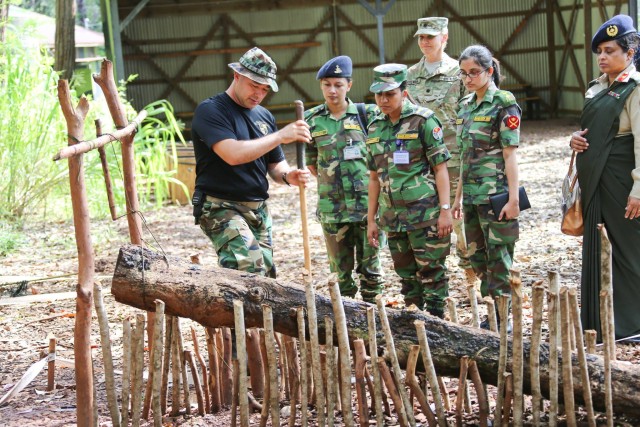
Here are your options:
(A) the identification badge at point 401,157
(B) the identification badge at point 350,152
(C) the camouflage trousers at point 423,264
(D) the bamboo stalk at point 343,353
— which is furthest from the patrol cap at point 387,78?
(D) the bamboo stalk at point 343,353

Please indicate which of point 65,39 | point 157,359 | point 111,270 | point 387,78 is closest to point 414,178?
point 387,78

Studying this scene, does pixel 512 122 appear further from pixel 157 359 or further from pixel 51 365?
pixel 51 365

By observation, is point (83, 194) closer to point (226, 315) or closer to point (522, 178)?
point (226, 315)

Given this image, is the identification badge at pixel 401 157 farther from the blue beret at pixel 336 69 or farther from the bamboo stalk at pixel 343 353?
the bamboo stalk at pixel 343 353

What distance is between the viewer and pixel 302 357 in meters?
3.71

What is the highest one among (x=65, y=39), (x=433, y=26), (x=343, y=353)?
(x=65, y=39)

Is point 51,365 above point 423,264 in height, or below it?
below

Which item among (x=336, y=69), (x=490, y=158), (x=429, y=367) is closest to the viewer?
(x=429, y=367)

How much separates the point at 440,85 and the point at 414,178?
72.2 inches

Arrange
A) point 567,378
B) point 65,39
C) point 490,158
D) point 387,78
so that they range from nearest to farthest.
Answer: point 567,378, point 387,78, point 490,158, point 65,39

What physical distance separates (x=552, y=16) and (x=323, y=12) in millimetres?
5525

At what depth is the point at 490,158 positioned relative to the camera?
5.13 metres

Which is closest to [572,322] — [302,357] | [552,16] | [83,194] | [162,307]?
[302,357]

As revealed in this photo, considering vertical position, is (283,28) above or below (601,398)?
above
